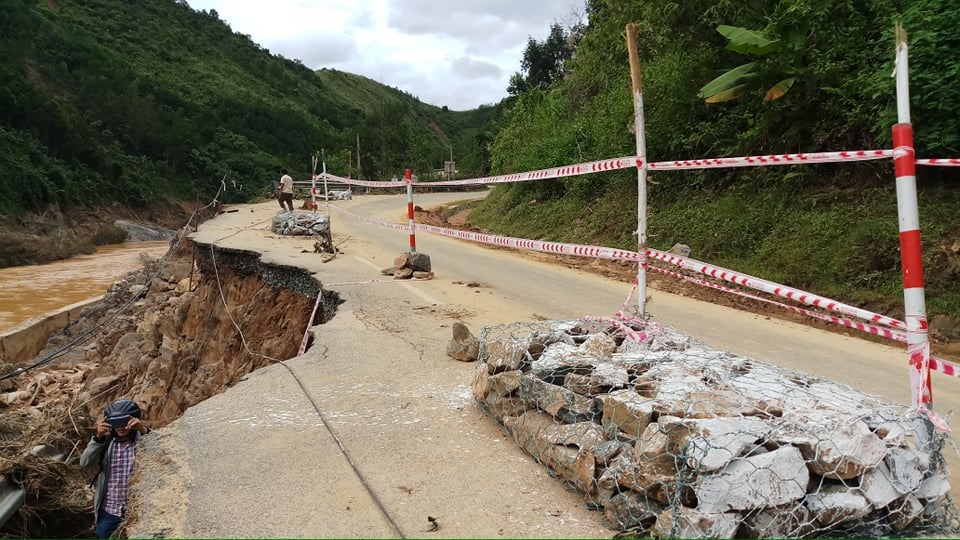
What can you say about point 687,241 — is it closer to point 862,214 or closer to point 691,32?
point 862,214

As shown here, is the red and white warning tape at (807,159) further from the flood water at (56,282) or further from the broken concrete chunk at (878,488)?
the flood water at (56,282)

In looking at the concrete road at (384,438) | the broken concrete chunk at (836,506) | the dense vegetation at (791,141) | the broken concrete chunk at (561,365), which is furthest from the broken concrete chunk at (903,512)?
the dense vegetation at (791,141)

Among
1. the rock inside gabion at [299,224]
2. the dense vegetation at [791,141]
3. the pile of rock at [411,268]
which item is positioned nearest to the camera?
the dense vegetation at [791,141]

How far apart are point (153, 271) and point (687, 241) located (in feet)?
46.8

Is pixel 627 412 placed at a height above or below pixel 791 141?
below

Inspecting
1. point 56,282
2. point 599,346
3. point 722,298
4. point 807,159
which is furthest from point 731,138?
point 56,282

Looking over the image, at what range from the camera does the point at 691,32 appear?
1289 cm

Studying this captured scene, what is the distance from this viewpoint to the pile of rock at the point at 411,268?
32.2 feet

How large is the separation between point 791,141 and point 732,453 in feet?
32.7

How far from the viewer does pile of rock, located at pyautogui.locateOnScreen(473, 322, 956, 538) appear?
2264 mm

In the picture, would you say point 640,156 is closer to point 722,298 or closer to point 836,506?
point 836,506

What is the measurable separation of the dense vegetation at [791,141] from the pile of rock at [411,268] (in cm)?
416

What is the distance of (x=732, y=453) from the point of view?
229 centimetres

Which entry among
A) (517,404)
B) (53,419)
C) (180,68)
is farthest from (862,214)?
(180,68)
